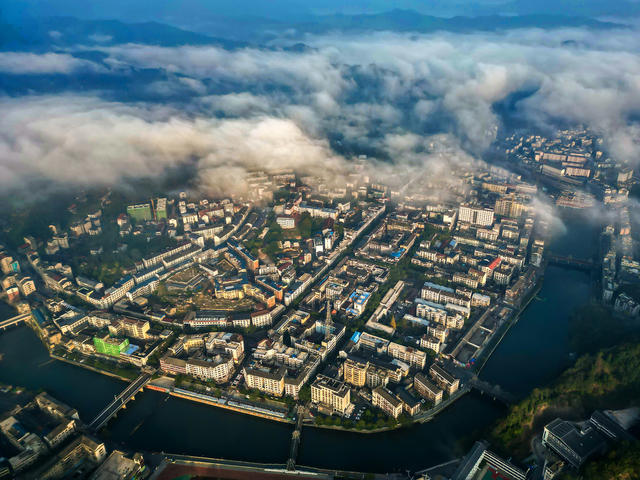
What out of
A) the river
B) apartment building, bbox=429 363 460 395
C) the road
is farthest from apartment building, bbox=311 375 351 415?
the road

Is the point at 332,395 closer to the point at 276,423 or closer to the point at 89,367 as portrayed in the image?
the point at 276,423

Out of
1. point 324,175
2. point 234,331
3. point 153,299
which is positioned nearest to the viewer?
point 234,331

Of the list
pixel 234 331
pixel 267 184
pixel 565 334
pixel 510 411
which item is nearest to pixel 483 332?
pixel 565 334

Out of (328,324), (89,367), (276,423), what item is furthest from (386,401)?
(89,367)

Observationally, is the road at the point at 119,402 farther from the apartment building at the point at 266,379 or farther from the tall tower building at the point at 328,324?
the tall tower building at the point at 328,324

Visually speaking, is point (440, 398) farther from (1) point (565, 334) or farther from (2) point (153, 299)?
(2) point (153, 299)

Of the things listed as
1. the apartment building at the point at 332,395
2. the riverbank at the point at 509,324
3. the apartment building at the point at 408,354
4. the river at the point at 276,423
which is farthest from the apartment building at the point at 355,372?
the riverbank at the point at 509,324

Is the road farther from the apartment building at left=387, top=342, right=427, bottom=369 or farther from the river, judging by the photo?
the apartment building at left=387, top=342, right=427, bottom=369

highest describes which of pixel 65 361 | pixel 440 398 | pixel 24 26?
pixel 24 26
